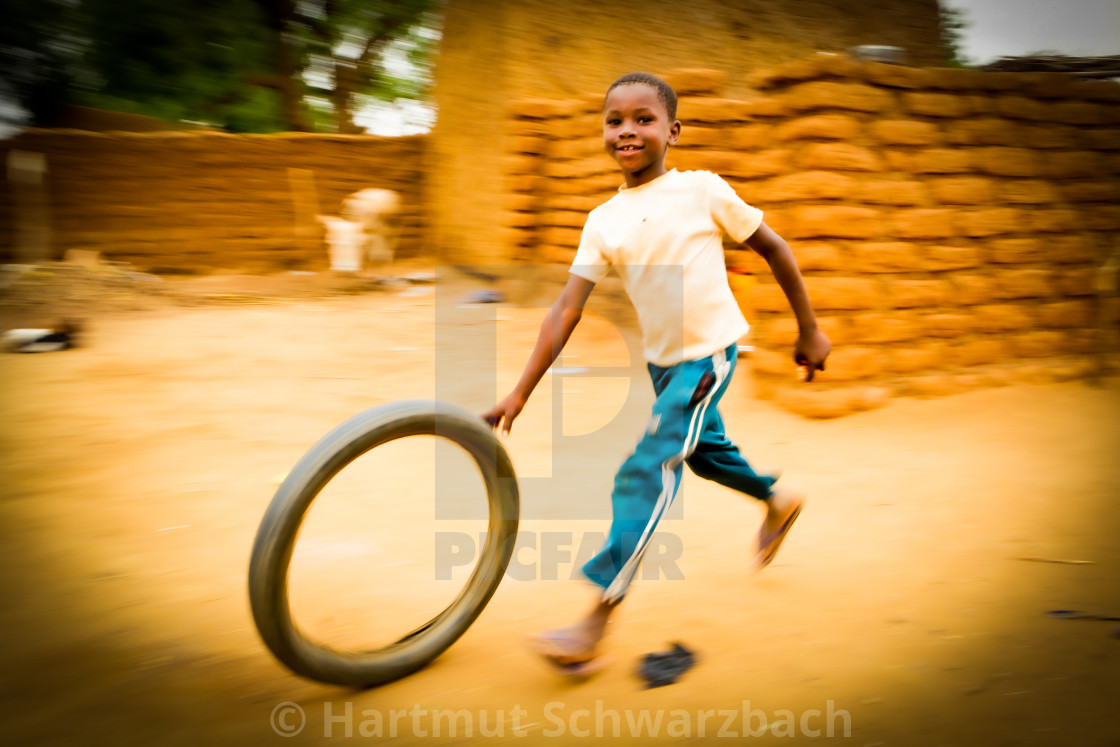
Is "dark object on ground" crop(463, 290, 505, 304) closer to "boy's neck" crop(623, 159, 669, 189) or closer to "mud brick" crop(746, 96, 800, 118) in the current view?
"mud brick" crop(746, 96, 800, 118)

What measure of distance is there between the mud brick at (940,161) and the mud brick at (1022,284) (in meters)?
0.67

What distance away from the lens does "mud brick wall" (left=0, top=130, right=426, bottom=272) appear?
840 cm

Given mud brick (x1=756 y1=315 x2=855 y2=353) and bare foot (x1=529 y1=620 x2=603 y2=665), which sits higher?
mud brick (x1=756 y1=315 x2=855 y2=353)

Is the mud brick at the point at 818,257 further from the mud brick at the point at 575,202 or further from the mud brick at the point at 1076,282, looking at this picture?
the mud brick at the point at 575,202

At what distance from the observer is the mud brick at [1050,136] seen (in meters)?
4.36

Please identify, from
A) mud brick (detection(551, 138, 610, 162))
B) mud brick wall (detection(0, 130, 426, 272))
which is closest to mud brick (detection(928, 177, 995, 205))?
mud brick (detection(551, 138, 610, 162))

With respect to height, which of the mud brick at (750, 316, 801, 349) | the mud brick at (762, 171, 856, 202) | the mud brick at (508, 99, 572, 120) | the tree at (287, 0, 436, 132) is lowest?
the mud brick at (750, 316, 801, 349)

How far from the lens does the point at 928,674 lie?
1.82 m

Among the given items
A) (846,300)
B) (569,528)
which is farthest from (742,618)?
(846,300)

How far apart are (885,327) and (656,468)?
274 cm

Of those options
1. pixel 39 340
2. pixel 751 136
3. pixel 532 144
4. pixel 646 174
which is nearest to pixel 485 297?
pixel 532 144

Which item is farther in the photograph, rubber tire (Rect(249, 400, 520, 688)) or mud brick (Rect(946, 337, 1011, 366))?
mud brick (Rect(946, 337, 1011, 366))

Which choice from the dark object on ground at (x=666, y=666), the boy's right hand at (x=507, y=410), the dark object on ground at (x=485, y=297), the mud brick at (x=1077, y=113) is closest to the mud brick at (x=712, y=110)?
the mud brick at (x=1077, y=113)

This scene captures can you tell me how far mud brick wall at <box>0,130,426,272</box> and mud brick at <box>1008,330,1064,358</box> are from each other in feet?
23.9
